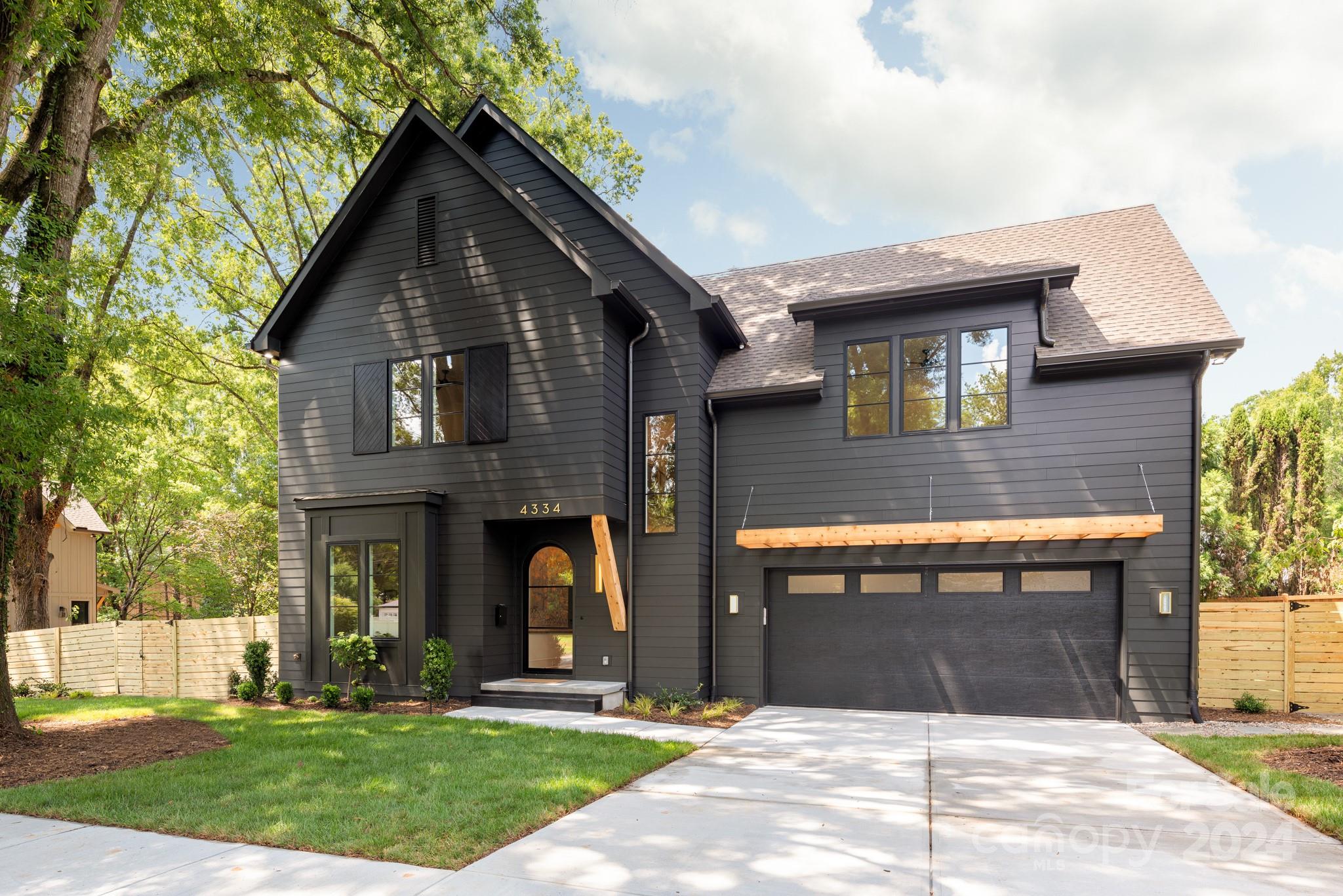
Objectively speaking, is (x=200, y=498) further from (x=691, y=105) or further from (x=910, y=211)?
(x=910, y=211)

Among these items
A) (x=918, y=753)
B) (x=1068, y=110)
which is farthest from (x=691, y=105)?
(x=918, y=753)

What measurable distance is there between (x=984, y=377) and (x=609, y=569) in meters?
→ 5.68

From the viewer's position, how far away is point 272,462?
19.8m

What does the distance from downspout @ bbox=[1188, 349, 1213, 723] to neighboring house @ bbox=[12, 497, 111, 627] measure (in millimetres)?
27031

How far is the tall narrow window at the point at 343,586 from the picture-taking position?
36.2 feet

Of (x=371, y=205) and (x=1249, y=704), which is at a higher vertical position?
(x=371, y=205)

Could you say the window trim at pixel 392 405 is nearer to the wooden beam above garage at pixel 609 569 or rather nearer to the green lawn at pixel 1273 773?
the wooden beam above garage at pixel 609 569

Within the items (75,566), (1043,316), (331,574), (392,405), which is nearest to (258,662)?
(331,574)

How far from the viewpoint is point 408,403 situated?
38.0 feet

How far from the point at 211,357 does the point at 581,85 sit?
35.4 ft

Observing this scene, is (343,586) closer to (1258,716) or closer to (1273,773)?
(1273,773)

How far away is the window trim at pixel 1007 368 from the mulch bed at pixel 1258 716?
4.17 m

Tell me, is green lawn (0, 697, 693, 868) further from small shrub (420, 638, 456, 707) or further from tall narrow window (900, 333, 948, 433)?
tall narrow window (900, 333, 948, 433)

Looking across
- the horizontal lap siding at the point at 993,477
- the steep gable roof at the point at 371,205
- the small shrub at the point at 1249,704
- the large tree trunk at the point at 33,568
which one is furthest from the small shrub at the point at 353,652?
the small shrub at the point at 1249,704
